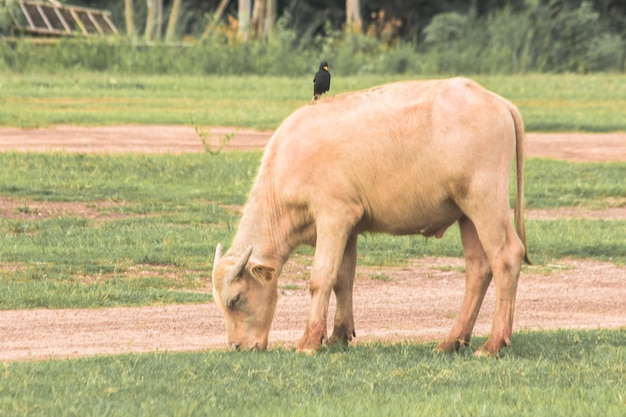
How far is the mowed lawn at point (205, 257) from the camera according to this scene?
23.1 ft

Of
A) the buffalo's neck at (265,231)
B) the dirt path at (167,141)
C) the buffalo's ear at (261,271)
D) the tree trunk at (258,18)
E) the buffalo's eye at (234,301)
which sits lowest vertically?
the tree trunk at (258,18)

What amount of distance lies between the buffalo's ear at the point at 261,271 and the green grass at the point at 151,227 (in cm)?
238

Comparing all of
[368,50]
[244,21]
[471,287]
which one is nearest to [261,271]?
[471,287]

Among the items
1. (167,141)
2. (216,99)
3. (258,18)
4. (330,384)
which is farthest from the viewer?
(258,18)

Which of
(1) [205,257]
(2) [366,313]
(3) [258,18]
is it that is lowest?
(3) [258,18]

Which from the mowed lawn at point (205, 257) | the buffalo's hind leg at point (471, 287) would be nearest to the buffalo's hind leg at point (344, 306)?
the mowed lawn at point (205, 257)

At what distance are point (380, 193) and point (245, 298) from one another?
3.50 ft

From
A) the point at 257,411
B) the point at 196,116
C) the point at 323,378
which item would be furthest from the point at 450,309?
the point at 196,116

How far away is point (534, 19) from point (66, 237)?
25241mm

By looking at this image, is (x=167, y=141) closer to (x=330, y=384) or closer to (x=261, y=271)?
(x=261, y=271)

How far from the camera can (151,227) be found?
45.5 ft

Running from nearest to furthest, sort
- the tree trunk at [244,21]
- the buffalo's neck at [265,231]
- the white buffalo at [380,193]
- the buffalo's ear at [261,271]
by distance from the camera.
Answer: the white buffalo at [380,193] < the buffalo's ear at [261,271] < the buffalo's neck at [265,231] < the tree trunk at [244,21]

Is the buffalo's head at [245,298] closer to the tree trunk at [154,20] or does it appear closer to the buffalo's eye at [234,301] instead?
the buffalo's eye at [234,301]

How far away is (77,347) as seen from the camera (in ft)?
29.7
